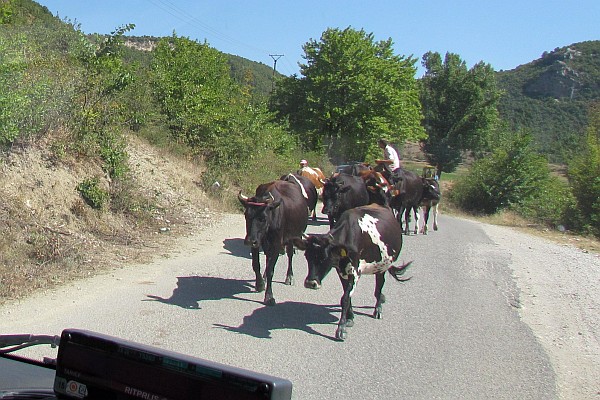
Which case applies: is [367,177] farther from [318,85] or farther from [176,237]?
[318,85]

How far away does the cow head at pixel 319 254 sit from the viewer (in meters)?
8.55

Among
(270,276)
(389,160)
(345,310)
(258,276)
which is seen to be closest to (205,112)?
(389,160)

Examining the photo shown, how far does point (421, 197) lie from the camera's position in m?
20.1

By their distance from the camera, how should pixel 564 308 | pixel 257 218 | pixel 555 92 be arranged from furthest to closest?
pixel 555 92, pixel 564 308, pixel 257 218

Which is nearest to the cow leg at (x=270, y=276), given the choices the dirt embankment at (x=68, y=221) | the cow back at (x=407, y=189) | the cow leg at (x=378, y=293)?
the cow leg at (x=378, y=293)

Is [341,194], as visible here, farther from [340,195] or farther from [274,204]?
[274,204]

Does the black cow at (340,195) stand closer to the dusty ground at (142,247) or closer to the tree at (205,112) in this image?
the dusty ground at (142,247)

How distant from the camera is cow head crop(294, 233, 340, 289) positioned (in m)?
8.55

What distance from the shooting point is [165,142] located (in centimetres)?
2086

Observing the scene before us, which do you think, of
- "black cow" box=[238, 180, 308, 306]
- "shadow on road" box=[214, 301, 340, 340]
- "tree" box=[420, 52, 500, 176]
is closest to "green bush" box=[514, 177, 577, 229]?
"black cow" box=[238, 180, 308, 306]

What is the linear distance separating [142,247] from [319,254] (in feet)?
19.4

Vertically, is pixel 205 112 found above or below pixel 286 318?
above

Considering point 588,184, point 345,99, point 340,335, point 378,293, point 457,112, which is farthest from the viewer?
point 457,112

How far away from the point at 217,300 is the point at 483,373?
4.15 meters
